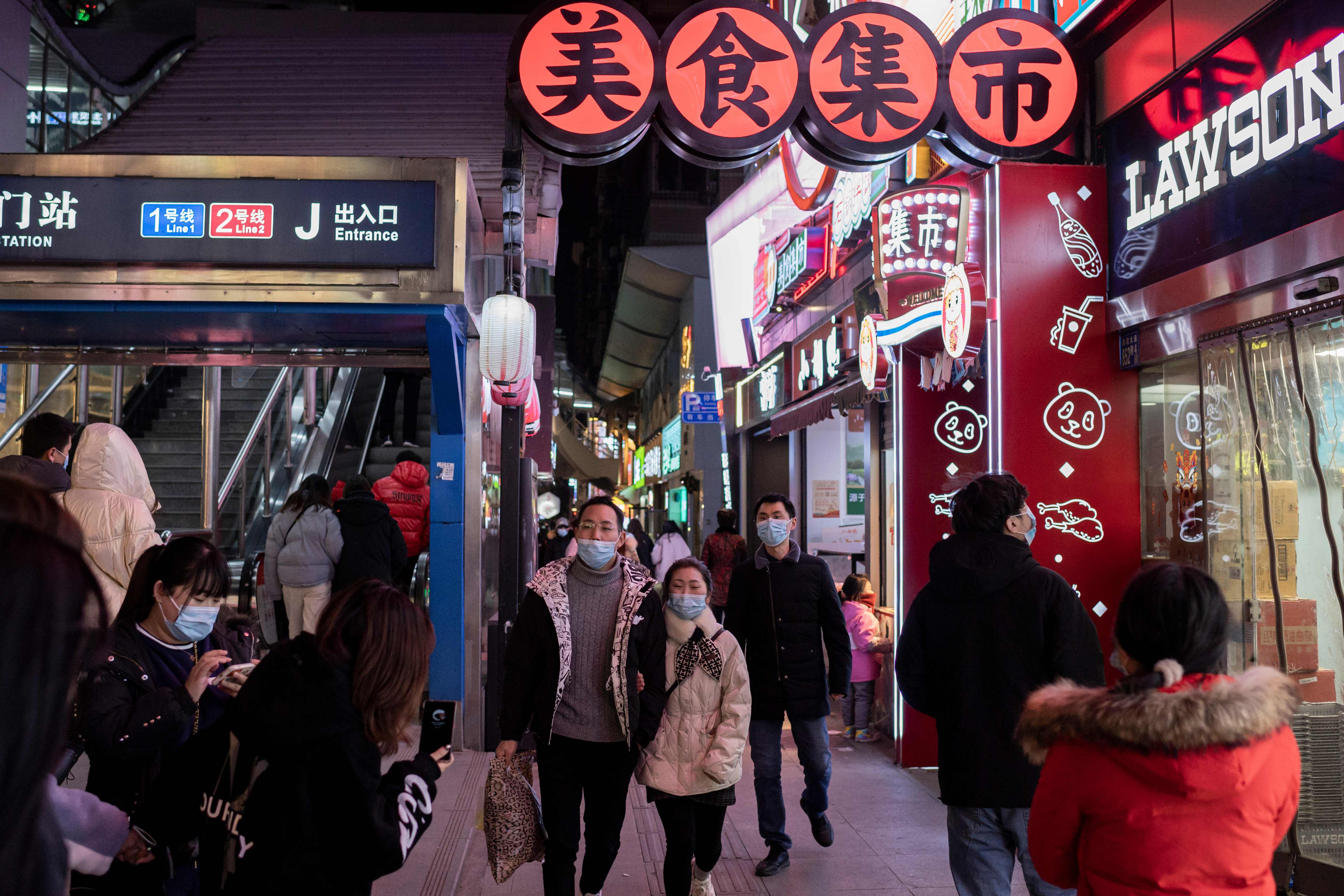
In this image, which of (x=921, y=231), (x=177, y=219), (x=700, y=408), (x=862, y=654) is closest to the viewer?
(x=177, y=219)

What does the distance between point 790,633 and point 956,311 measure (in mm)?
2469

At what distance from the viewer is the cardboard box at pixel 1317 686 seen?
4633mm

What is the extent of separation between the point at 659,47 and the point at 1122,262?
322 cm

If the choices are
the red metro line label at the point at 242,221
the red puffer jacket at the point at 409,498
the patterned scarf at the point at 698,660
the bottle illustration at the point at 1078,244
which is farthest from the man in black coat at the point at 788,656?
the red puffer jacket at the point at 409,498

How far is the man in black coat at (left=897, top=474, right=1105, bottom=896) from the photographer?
3.44m

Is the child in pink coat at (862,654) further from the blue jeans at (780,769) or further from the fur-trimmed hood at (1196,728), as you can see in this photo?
the fur-trimmed hood at (1196,728)

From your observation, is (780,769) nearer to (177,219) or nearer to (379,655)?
(379,655)

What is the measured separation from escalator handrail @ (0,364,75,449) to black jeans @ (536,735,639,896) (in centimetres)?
742

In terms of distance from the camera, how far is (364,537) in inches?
313

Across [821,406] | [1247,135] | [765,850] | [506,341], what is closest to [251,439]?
[506,341]

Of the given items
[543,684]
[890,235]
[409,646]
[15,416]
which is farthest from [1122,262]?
[15,416]

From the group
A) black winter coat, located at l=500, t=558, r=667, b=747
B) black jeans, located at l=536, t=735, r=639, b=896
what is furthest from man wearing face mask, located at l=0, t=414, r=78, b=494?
black jeans, located at l=536, t=735, r=639, b=896

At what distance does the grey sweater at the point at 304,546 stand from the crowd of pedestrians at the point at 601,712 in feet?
9.62

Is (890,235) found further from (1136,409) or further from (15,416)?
(15,416)
